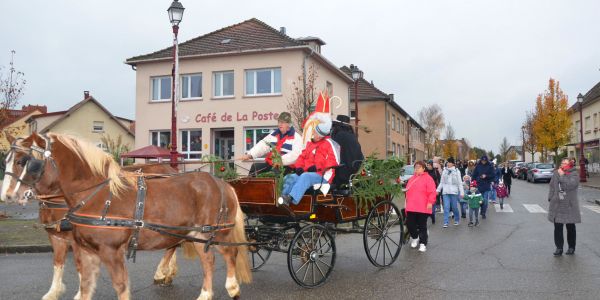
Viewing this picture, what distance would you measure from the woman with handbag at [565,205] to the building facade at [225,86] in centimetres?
1665

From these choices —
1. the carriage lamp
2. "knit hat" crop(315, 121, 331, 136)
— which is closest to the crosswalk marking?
the carriage lamp

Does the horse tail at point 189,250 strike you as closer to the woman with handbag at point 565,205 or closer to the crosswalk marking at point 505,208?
the woman with handbag at point 565,205

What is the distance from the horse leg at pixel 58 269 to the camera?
583cm

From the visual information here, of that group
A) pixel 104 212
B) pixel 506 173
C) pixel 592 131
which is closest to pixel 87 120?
pixel 506 173

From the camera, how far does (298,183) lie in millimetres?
6430

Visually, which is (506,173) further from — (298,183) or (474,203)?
(298,183)

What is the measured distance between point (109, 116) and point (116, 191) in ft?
137

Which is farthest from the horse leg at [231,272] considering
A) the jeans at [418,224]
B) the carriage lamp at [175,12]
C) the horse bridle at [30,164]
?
the carriage lamp at [175,12]

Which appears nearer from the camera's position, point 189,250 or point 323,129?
point 189,250

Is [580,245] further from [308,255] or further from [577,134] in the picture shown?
[577,134]

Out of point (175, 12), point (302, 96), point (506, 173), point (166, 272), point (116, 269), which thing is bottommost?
point (166, 272)

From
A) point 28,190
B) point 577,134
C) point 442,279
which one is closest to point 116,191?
point 28,190

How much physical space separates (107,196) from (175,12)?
8.96 meters

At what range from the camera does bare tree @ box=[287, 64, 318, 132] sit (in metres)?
23.3
